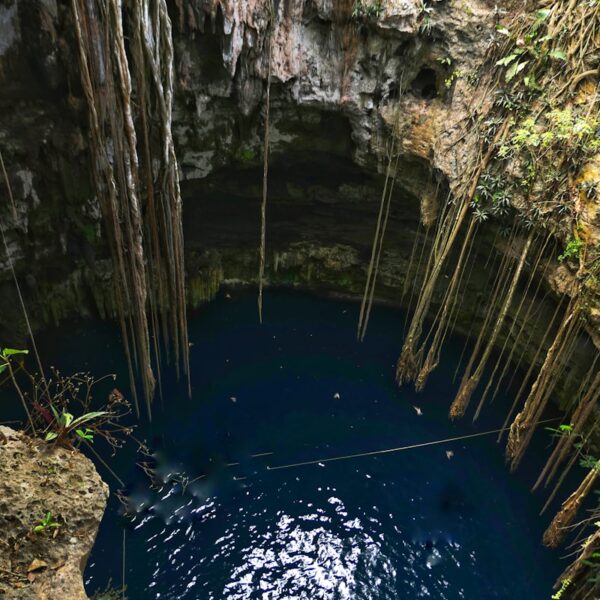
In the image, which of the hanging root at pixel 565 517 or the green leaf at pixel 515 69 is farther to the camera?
the green leaf at pixel 515 69

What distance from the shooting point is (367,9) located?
611cm

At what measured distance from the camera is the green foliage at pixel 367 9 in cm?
607

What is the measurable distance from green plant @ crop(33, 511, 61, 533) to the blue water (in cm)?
279

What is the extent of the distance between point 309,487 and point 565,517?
2839mm

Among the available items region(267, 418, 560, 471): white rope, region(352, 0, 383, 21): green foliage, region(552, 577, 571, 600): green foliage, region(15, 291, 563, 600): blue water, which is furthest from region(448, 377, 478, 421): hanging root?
region(352, 0, 383, 21): green foliage

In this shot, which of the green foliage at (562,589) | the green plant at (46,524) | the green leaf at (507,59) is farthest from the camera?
the green leaf at (507,59)

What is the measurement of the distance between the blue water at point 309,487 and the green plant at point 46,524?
2.79 meters

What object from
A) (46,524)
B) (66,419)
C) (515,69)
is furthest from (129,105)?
(515,69)

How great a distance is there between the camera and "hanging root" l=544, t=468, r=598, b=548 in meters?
5.04

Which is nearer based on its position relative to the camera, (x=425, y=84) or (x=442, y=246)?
(x=442, y=246)

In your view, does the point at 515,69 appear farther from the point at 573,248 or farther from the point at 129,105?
the point at 129,105

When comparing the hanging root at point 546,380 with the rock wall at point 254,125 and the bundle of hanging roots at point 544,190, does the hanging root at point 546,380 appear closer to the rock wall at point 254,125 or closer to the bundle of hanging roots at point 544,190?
the bundle of hanging roots at point 544,190

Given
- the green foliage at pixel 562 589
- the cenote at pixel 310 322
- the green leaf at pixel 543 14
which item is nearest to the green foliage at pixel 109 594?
the cenote at pixel 310 322

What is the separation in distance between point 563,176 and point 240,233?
5015 millimetres
